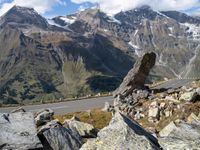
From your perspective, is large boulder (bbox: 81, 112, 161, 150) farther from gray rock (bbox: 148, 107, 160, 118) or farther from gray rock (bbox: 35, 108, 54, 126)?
gray rock (bbox: 148, 107, 160, 118)

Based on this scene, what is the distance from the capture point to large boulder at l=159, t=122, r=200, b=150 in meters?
13.4

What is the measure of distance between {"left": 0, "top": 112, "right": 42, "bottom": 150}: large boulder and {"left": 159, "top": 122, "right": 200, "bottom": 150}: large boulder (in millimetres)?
5010

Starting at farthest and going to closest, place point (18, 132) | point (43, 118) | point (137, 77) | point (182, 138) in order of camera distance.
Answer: point (137, 77) → point (43, 118) → point (18, 132) → point (182, 138)

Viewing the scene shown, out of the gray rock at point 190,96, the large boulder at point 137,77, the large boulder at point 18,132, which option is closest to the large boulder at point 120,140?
the large boulder at point 18,132

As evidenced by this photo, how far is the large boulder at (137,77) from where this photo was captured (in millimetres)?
45844

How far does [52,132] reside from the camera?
17.8 m

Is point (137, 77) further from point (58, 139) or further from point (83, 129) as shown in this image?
point (58, 139)

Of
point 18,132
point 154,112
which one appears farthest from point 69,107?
point 18,132

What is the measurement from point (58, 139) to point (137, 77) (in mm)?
31842

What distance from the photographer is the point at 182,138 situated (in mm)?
14633

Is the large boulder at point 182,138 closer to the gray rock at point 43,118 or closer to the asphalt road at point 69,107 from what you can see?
the gray rock at point 43,118

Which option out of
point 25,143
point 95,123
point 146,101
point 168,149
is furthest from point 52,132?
point 146,101

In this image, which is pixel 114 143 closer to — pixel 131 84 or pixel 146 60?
pixel 131 84

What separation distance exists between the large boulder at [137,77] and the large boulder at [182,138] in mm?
28062
